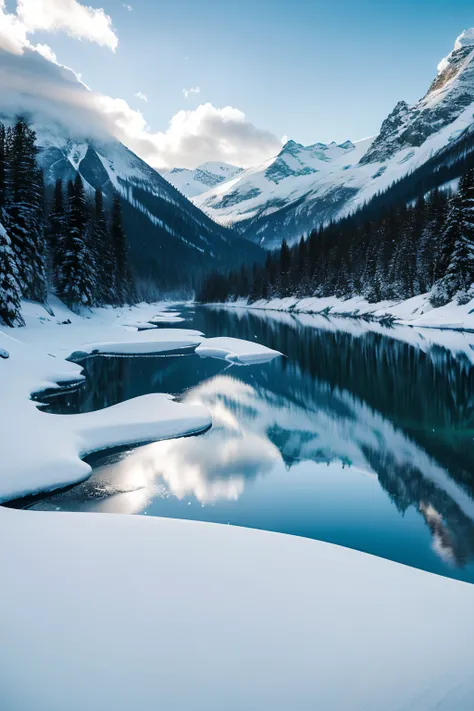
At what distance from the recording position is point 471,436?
527 inches

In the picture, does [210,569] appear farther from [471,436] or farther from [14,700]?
[471,436]

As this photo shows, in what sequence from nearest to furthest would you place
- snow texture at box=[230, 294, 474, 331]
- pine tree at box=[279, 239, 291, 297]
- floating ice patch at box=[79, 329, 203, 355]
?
floating ice patch at box=[79, 329, 203, 355] < snow texture at box=[230, 294, 474, 331] < pine tree at box=[279, 239, 291, 297]

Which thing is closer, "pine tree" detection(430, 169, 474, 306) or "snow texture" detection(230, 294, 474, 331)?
"snow texture" detection(230, 294, 474, 331)

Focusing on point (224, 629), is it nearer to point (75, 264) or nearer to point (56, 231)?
point (75, 264)

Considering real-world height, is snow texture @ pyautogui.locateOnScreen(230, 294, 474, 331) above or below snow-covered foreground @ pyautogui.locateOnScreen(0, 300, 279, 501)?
above

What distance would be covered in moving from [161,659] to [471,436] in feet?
41.7

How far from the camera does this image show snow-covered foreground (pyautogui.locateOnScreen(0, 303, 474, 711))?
3326mm

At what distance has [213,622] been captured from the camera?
4086 millimetres

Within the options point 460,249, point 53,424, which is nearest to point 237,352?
point 53,424

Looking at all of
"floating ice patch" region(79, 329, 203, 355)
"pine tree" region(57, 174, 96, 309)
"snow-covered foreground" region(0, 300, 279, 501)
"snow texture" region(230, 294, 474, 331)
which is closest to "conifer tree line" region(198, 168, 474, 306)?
"snow texture" region(230, 294, 474, 331)

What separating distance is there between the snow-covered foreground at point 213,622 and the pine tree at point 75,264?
40.7m

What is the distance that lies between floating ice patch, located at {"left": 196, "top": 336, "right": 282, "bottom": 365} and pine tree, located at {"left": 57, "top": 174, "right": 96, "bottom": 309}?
18201 mm

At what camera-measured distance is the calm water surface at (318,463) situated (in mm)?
8320

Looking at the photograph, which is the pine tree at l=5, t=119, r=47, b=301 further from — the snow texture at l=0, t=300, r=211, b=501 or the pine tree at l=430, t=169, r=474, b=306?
the pine tree at l=430, t=169, r=474, b=306
